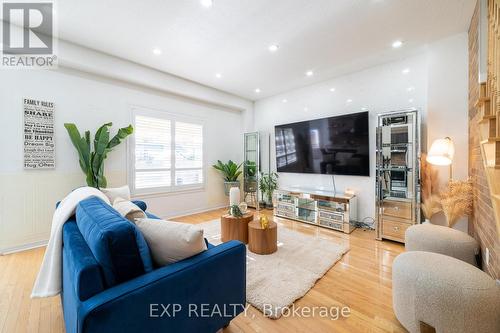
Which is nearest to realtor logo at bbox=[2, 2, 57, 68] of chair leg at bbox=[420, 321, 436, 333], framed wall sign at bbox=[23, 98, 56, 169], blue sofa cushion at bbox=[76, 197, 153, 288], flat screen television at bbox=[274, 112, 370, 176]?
framed wall sign at bbox=[23, 98, 56, 169]

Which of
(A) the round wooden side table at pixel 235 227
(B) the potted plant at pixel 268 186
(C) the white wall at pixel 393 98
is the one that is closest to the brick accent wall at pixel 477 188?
(C) the white wall at pixel 393 98

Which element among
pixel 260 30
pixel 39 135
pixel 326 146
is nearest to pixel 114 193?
pixel 39 135

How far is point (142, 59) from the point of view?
3.37 meters

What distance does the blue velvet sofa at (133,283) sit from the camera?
0.91 m

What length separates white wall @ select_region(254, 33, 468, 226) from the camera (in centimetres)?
267

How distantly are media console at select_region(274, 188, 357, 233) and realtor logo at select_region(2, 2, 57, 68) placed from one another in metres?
4.19

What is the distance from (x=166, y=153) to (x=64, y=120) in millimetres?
1604

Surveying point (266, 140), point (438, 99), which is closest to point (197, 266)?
point (438, 99)

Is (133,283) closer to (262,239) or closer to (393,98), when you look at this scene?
(262,239)

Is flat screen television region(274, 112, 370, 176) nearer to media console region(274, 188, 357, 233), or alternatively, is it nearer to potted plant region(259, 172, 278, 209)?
potted plant region(259, 172, 278, 209)

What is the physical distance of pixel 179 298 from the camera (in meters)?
1.11

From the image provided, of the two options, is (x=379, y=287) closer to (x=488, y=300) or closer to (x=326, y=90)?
(x=488, y=300)

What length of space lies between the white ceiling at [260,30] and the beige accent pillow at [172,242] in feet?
7.32

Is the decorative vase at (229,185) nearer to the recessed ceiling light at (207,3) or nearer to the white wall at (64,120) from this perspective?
the white wall at (64,120)
